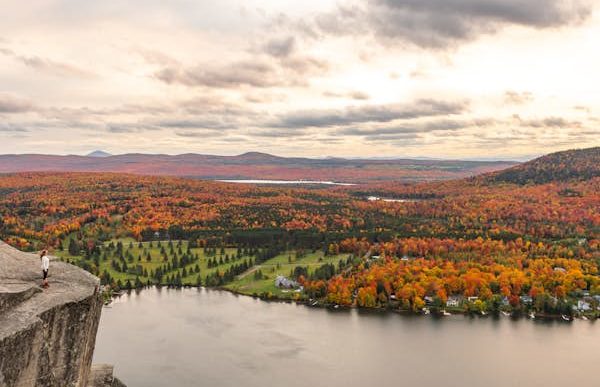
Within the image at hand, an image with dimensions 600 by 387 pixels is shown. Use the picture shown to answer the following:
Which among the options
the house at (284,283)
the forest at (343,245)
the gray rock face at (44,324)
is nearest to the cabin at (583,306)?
the forest at (343,245)

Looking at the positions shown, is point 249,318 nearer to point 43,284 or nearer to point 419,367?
point 419,367

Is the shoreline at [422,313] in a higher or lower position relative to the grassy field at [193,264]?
lower

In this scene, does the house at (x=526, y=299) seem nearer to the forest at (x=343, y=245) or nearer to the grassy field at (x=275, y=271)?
the forest at (x=343, y=245)

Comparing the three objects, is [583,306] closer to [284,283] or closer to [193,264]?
[284,283]

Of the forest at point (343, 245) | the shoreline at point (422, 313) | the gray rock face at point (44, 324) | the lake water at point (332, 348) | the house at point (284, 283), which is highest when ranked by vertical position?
the gray rock face at point (44, 324)

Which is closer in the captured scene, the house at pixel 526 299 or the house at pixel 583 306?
the house at pixel 583 306

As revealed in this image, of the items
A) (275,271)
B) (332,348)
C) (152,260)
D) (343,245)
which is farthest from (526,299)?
(152,260)
